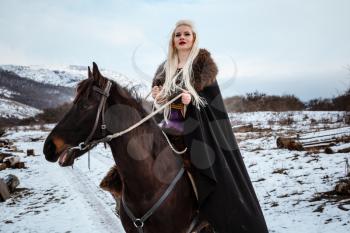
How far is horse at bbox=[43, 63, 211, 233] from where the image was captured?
8.48 feet

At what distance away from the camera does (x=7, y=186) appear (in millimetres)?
9594

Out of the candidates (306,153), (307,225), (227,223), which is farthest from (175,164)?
(306,153)

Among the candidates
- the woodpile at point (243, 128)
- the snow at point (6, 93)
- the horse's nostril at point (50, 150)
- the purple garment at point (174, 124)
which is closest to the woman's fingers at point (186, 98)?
the purple garment at point (174, 124)

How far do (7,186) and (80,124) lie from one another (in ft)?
28.5

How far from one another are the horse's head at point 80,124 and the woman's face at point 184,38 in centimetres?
123

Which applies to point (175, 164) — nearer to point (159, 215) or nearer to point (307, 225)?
point (159, 215)

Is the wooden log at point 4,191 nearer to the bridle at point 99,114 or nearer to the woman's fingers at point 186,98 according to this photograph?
the bridle at point 99,114

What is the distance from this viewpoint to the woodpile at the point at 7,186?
29.4 ft

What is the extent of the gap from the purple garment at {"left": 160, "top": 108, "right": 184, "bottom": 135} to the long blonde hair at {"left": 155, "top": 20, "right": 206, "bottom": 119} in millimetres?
71

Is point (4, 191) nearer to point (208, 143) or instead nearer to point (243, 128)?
Result: point (208, 143)

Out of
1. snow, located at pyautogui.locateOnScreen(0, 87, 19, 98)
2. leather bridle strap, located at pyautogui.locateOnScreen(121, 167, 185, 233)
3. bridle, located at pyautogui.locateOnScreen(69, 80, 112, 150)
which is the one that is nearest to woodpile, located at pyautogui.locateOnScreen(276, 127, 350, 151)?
leather bridle strap, located at pyautogui.locateOnScreen(121, 167, 185, 233)

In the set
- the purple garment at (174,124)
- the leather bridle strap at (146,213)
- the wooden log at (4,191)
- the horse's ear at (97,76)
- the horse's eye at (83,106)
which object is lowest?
the wooden log at (4,191)

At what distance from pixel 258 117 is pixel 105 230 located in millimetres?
17245

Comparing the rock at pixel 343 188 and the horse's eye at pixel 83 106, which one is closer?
the horse's eye at pixel 83 106
